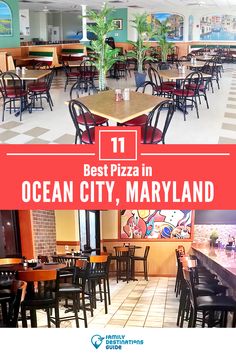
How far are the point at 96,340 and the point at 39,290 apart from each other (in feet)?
1.67

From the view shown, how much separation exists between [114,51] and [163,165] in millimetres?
3549

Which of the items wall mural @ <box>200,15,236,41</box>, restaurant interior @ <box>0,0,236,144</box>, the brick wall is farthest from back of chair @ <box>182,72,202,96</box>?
the brick wall

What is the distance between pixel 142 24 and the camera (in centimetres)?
643

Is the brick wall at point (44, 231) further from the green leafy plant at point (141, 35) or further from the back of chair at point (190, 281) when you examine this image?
the green leafy plant at point (141, 35)

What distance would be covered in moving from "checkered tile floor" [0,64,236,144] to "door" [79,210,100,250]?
25.2 inches

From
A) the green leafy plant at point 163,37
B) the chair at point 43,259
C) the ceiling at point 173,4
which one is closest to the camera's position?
the chair at point 43,259

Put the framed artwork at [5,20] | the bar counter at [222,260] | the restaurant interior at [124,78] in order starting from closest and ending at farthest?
the bar counter at [222,260], the restaurant interior at [124,78], the framed artwork at [5,20]

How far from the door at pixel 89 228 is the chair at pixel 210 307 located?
0.41m

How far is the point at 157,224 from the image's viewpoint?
1635 mm

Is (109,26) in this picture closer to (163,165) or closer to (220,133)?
(220,133)

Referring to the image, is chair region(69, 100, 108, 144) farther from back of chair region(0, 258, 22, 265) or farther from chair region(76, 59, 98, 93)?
Result: chair region(76, 59, 98, 93)

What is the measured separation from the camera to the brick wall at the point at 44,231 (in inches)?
62.1

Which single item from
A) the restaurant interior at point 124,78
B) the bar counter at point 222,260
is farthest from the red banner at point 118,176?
the restaurant interior at point 124,78

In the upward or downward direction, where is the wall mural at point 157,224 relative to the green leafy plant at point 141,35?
downward
